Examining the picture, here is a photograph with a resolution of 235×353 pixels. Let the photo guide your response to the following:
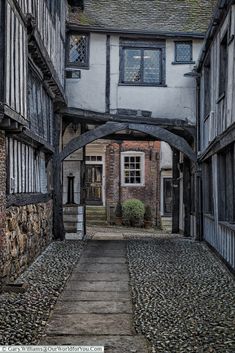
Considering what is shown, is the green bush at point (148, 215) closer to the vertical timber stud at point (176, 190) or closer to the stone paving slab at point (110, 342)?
the vertical timber stud at point (176, 190)

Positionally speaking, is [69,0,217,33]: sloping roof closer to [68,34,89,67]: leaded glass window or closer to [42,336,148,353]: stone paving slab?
[68,34,89,67]: leaded glass window

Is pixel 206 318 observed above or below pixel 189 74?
below

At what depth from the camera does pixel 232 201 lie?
9.63 meters

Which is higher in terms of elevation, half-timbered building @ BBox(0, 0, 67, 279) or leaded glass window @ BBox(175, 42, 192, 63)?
leaded glass window @ BBox(175, 42, 192, 63)

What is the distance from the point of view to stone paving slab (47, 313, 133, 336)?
552cm

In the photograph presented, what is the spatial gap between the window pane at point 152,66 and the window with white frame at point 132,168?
10730 millimetres

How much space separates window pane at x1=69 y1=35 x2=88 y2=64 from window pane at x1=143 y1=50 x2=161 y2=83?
1803 mm

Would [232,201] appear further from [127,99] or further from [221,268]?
[127,99]

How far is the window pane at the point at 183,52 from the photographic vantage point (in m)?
15.6

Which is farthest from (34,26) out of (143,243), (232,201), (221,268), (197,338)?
(143,243)

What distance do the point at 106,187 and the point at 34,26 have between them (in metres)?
17.3

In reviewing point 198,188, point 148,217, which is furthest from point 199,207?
point 148,217

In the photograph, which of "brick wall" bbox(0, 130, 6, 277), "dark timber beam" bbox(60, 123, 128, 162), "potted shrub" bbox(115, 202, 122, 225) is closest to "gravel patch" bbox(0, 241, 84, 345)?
"brick wall" bbox(0, 130, 6, 277)

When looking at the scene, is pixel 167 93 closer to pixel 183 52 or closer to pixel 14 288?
pixel 183 52
